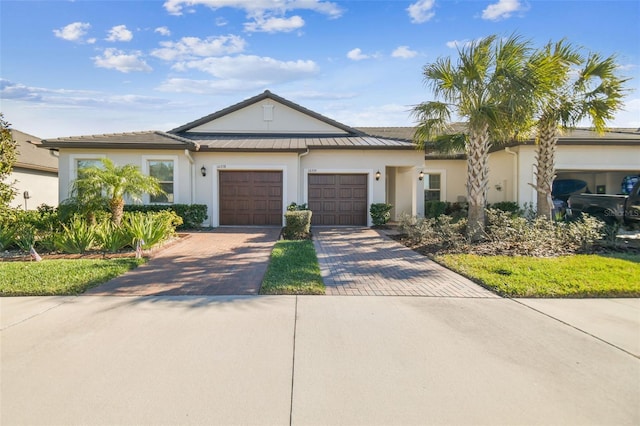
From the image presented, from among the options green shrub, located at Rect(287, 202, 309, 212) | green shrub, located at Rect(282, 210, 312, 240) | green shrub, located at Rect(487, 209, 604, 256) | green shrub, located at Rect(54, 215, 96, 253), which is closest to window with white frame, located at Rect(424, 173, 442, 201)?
green shrub, located at Rect(287, 202, 309, 212)

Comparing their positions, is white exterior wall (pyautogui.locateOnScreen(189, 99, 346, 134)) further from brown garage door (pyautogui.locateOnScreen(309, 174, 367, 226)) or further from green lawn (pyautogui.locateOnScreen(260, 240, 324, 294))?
green lawn (pyautogui.locateOnScreen(260, 240, 324, 294))

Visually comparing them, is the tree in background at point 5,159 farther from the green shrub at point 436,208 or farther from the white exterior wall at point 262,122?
the green shrub at point 436,208

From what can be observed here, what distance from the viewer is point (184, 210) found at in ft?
42.5

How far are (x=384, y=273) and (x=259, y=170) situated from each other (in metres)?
8.90

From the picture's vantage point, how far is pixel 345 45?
1117cm

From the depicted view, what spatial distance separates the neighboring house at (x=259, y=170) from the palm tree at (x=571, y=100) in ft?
15.5

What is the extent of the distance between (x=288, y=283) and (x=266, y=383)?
9.41ft

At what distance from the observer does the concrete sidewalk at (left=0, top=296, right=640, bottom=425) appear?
2.49 metres

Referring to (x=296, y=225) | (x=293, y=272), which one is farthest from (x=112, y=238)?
(x=296, y=225)

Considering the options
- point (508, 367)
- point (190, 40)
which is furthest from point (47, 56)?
point (508, 367)

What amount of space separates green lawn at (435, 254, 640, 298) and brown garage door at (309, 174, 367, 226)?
6.81 metres

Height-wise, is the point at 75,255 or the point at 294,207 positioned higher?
the point at 294,207

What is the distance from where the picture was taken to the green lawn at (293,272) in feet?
17.8

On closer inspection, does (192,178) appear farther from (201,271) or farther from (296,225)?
(201,271)
